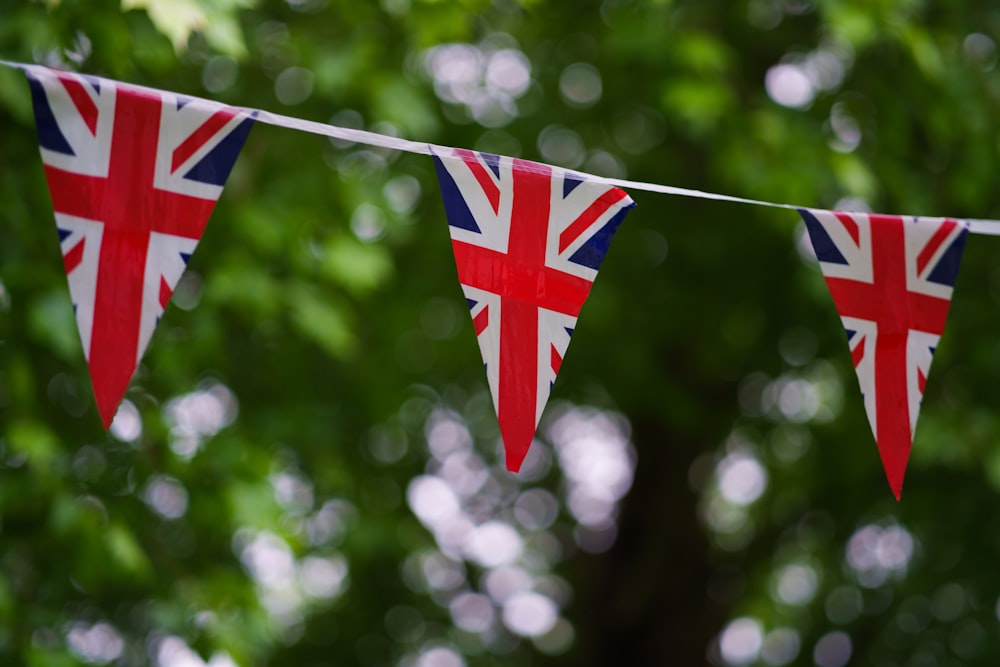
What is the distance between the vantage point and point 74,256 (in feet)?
5.04

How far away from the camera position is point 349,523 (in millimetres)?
4195

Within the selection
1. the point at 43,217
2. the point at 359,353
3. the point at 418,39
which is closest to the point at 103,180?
the point at 43,217

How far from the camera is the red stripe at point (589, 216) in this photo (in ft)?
5.74

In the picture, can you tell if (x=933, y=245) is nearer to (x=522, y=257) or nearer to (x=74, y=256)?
(x=522, y=257)

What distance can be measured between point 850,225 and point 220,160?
1.24 m

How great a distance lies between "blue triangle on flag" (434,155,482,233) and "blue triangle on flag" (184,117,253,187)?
0.35 m

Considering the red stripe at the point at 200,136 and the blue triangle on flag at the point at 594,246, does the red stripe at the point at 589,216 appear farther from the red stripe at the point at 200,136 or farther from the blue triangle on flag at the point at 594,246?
the red stripe at the point at 200,136

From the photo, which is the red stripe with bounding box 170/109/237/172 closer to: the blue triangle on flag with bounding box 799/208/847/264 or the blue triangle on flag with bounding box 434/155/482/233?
the blue triangle on flag with bounding box 434/155/482/233

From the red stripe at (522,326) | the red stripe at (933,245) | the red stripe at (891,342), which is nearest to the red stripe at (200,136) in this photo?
the red stripe at (522,326)

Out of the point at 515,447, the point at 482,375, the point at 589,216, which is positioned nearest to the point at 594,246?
the point at 589,216

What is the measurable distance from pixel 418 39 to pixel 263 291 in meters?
0.88

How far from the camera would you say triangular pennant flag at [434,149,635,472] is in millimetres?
1681

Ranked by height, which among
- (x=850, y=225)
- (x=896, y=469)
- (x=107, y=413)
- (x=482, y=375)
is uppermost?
(x=850, y=225)

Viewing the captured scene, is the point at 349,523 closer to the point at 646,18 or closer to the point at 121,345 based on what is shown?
the point at 646,18
